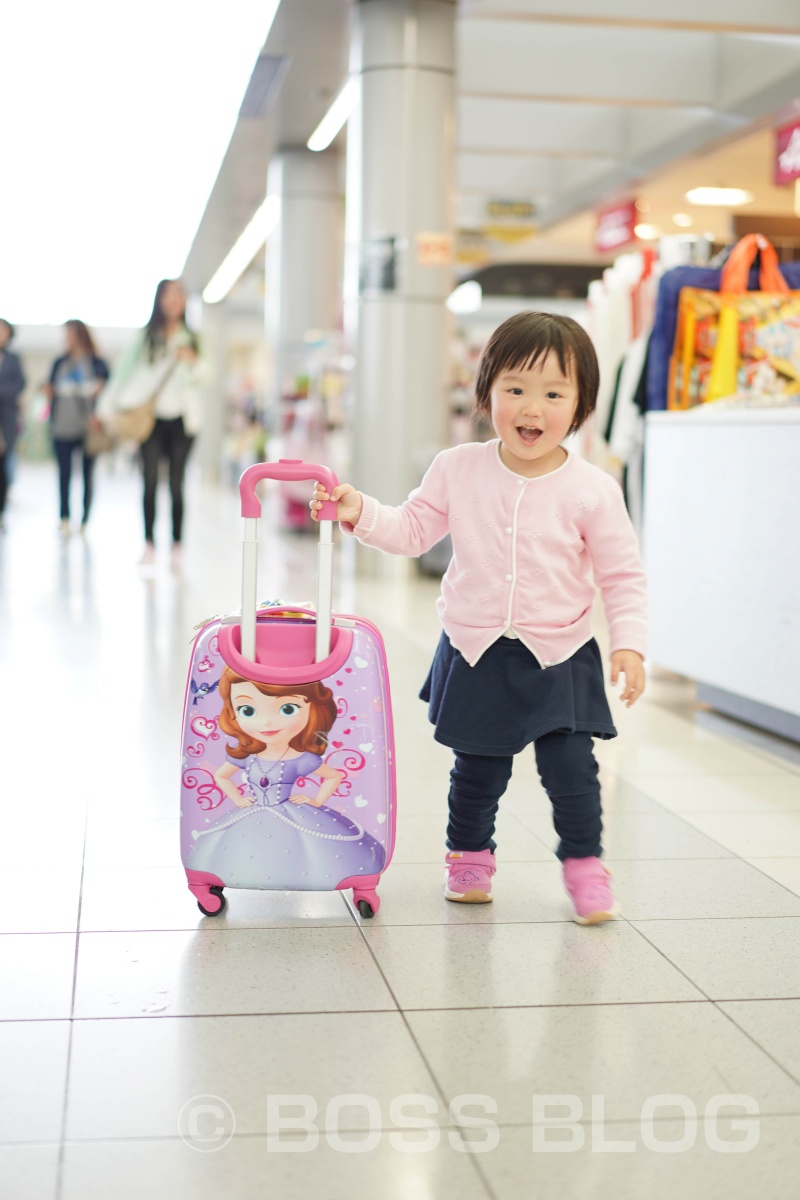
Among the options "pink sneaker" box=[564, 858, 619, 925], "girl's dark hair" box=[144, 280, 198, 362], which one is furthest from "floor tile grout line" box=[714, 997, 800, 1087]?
"girl's dark hair" box=[144, 280, 198, 362]

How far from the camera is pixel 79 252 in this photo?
1864cm

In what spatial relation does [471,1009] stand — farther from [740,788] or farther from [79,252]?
[79,252]

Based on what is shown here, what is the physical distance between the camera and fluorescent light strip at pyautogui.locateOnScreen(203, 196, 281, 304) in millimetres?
16875

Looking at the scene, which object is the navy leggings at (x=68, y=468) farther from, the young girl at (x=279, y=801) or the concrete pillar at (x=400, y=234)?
the young girl at (x=279, y=801)

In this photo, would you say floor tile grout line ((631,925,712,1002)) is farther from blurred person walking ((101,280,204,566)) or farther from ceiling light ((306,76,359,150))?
ceiling light ((306,76,359,150))

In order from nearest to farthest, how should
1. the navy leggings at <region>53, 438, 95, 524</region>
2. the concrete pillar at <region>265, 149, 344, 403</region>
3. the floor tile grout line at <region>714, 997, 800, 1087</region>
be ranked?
the floor tile grout line at <region>714, 997, 800, 1087</region> < the navy leggings at <region>53, 438, 95, 524</region> < the concrete pillar at <region>265, 149, 344, 403</region>

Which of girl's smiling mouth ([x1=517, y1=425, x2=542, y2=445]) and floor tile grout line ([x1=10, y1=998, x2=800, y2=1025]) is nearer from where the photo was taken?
floor tile grout line ([x1=10, y1=998, x2=800, y2=1025])

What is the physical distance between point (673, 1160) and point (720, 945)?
2.53 ft

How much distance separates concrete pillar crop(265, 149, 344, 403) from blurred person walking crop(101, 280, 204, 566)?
202 inches

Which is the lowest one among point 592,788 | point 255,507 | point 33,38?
point 592,788

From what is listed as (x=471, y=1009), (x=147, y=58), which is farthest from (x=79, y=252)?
(x=471, y=1009)

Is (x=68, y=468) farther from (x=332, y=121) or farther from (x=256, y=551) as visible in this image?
(x=256, y=551)

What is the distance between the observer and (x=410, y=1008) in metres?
1.97

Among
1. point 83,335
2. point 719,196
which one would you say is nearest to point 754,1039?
point 83,335
